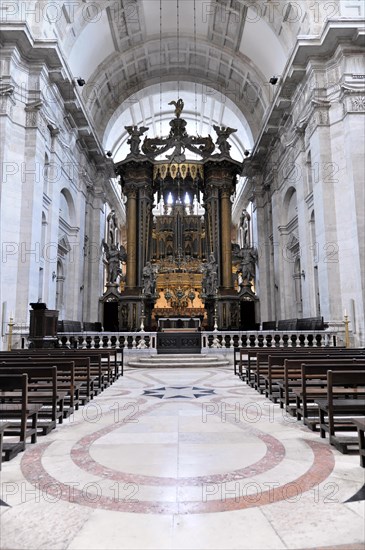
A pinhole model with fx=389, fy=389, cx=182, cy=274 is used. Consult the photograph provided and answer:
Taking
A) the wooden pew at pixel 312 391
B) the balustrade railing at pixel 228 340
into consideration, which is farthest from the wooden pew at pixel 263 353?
the balustrade railing at pixel 228 340

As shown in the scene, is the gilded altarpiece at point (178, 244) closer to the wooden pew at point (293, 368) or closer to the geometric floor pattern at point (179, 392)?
the geometric floor pattern at point (179, 392)

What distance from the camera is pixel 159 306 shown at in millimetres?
19391

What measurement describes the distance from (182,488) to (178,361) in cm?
836

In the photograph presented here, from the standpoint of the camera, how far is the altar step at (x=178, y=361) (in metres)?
10.4

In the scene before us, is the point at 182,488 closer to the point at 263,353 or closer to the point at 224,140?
the point at 263,353

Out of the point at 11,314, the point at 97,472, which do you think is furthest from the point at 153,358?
the point at 97,472

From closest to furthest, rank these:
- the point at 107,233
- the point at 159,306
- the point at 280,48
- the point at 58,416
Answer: the point at 58,416, the point at 280,48, the point at 159,306, the point at 107,233

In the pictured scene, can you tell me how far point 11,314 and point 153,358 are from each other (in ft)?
14.3

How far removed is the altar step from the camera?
34.2 feet

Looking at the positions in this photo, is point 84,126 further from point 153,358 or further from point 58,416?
point 58,416

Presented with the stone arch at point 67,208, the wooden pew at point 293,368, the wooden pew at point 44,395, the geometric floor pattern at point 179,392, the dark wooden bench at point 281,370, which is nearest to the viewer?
the wooden pew at point 44,395

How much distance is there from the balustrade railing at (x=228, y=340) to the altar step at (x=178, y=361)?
0.81m

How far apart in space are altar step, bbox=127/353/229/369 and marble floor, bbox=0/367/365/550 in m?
5.97

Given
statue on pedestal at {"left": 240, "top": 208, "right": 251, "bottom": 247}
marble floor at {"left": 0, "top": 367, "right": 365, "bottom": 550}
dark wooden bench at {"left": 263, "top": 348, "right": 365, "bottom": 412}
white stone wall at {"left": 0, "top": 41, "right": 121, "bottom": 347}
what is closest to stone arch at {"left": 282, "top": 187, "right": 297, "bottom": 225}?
statue on pedestal at {"left": 240, "top": 208, "right": 251, "bottom": 247}
